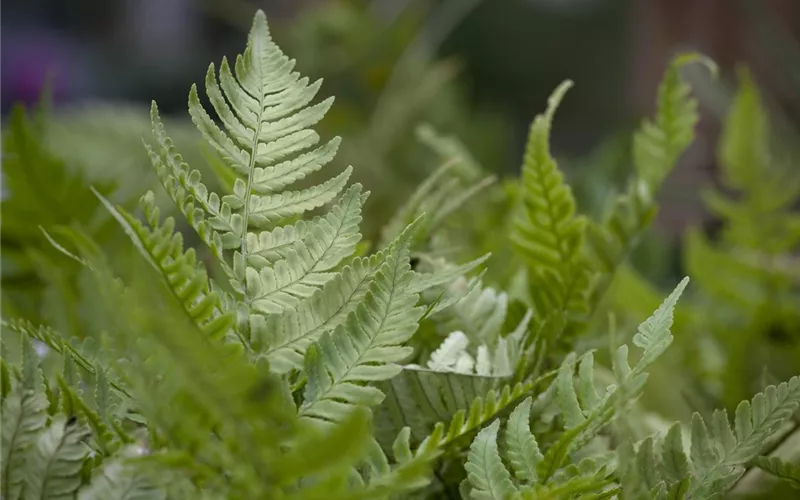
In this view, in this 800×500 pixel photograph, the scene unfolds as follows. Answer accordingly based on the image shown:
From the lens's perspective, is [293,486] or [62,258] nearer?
[293,486]

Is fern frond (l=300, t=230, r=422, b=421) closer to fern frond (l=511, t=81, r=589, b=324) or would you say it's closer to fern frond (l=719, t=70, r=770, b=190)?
fern frond (l=511, t=81, r=589, b=324)

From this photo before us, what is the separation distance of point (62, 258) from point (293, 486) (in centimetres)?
19

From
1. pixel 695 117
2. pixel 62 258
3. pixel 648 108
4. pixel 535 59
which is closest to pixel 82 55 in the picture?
pixel 535 59

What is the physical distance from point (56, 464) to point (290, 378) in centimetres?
4

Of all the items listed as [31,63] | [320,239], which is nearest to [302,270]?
[320,239]

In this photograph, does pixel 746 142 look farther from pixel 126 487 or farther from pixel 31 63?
pixel 31 63

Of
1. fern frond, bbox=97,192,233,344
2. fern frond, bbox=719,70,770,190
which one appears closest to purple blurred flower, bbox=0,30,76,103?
fern frond, bbox=719,70,770,190

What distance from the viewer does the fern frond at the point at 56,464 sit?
0.13 meters

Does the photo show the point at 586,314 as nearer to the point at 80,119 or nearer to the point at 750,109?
the point at 750,109

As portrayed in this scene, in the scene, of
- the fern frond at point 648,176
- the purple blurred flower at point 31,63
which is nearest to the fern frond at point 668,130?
the fern frond at point 648,176

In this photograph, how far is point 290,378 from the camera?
15cm

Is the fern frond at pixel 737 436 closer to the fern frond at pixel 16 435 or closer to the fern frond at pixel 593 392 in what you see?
the fern frond at pixel 593 392

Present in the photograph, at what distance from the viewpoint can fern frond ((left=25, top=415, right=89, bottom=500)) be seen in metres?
0.13

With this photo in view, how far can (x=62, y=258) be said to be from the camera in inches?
10.8
